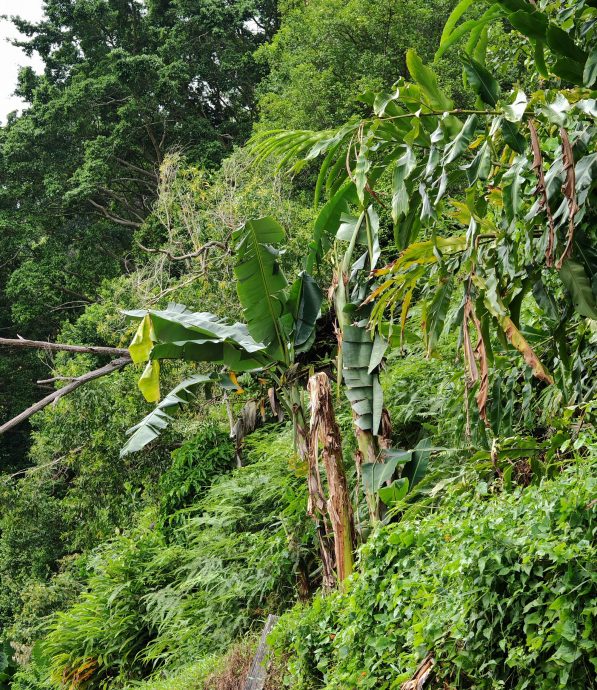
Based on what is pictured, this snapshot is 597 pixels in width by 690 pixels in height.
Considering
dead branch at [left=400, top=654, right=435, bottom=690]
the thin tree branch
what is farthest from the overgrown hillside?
the thin tree branch

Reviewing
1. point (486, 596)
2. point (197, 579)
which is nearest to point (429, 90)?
point (486, 596)

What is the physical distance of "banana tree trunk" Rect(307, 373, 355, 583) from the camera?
20.8ft

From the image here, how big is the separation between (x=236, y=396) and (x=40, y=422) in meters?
8.49

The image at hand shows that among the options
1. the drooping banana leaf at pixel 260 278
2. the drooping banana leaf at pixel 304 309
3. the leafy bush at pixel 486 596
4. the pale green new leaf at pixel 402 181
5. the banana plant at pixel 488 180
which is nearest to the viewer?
the banana plant at pixel 488 180

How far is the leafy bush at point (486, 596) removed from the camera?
11.2 ft

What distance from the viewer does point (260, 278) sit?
7.14m

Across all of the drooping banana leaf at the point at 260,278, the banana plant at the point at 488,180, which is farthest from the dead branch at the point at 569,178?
the drooping banana leaf at the point at 260,278

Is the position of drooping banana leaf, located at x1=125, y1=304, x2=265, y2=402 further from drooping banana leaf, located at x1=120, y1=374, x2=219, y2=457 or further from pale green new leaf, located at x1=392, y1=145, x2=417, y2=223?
pale green new leaf, located at x1=392, y1=145, x2=417, y2=223

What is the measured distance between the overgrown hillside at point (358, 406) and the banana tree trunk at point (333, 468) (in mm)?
19

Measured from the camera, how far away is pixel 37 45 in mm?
25312

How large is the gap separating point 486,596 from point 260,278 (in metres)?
3.93

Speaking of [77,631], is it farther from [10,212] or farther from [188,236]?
[10,212]

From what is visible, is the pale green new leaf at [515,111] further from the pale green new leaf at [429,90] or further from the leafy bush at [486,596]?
the leafy bush at [486,596]

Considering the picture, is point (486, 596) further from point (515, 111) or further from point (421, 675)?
point (515, 111)
